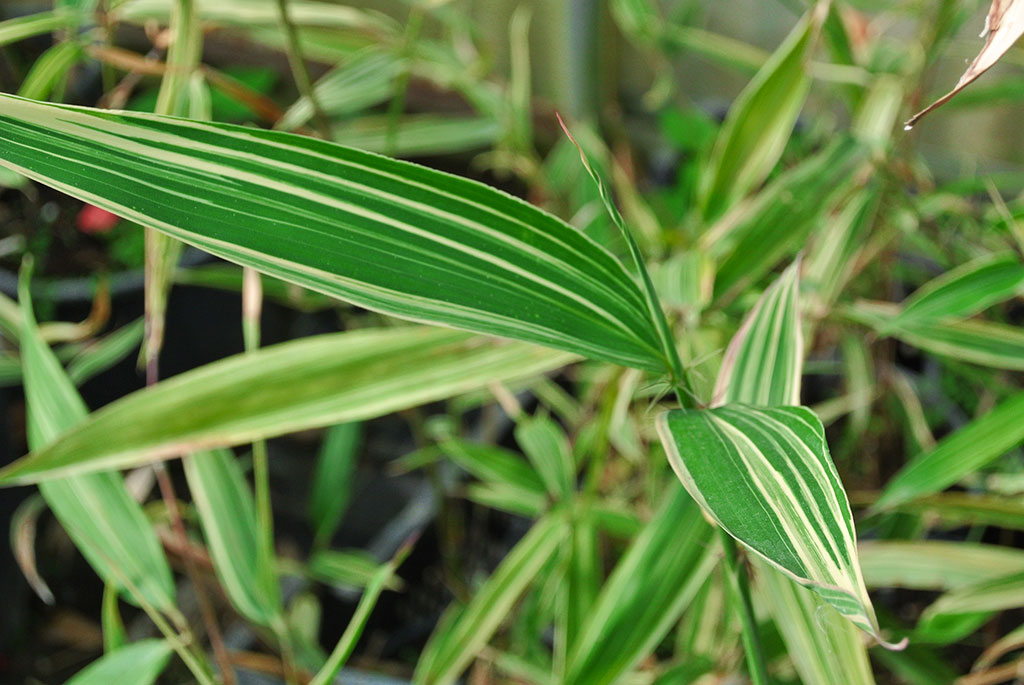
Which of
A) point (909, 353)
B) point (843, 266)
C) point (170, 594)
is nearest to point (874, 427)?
point (909, 353)

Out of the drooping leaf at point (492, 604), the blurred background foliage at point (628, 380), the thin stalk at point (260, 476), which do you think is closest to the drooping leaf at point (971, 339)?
the blurred background foliage at point (628, 380)

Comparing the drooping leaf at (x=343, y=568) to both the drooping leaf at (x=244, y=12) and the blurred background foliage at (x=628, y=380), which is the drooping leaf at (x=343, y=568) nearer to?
the blurred background foliage at (x=628, y=380)

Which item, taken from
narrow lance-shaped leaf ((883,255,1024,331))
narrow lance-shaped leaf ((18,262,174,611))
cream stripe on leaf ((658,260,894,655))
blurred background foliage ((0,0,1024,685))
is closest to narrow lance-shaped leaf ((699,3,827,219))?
blurred background foliage ((0,0,1024,685))

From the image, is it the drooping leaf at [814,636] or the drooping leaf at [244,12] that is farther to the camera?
the drooping leaf at [244,12]

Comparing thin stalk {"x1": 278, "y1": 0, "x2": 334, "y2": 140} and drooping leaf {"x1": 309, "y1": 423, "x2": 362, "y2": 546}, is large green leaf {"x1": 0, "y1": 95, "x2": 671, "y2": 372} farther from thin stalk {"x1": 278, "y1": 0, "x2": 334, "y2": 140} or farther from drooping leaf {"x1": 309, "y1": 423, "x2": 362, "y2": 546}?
drooping leaf {"x1": 309, "y1": 423, "x2": 362, "y2": 546}

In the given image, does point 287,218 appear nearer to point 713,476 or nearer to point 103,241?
point 713,476

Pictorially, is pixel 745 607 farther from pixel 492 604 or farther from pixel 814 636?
pixel 492 604
